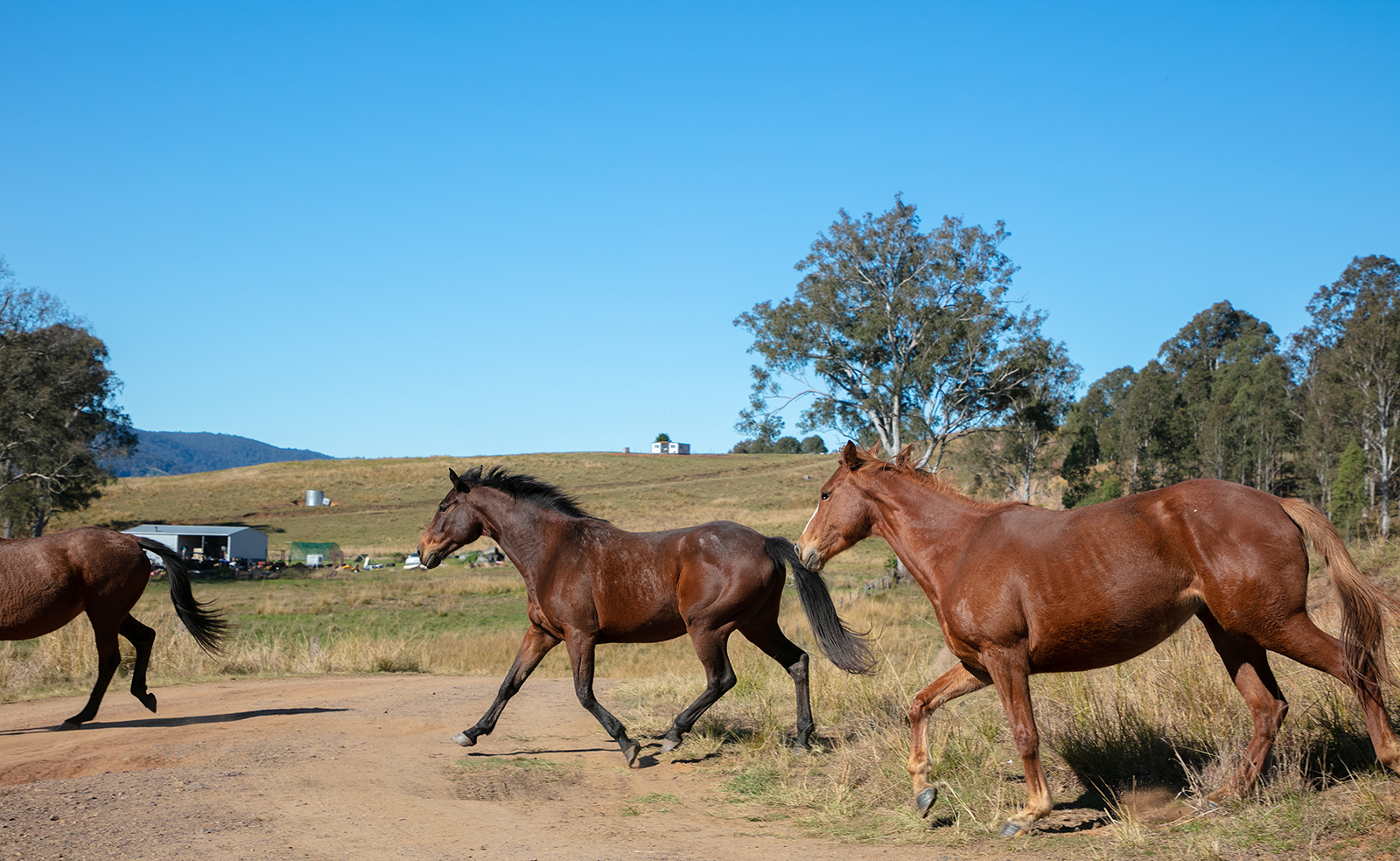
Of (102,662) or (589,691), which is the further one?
(102,662)

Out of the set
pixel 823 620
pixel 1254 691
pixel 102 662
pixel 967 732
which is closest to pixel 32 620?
pixel 102 662

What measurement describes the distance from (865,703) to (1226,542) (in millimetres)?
4459

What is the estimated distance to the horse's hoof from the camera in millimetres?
5812

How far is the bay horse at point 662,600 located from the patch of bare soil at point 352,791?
0.67m

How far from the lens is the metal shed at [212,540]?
2044 inches

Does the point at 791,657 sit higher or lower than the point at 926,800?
higher

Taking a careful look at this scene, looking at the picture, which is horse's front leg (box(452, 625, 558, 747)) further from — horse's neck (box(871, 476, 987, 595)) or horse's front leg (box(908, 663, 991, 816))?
horse's front leg (box(908, 663, 991, 816))

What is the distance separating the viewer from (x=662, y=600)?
8.27 metres

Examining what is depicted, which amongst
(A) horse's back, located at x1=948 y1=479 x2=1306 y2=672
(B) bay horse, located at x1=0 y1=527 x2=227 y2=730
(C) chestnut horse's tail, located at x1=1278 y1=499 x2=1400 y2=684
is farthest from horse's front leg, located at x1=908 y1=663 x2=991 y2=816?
(B) bay horse, located at x1=0 y1=527 x2=227 y2=730

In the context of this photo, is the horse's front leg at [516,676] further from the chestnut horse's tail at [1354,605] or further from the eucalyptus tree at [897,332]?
the eucalyptus tree at [897,332]

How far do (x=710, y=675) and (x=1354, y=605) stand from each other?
4721 mm

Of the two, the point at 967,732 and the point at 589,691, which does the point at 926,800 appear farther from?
the point at 589,691

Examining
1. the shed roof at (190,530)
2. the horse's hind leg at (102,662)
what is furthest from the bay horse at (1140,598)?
the shed roof at (190,530)

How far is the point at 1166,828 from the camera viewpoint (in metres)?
5.41
